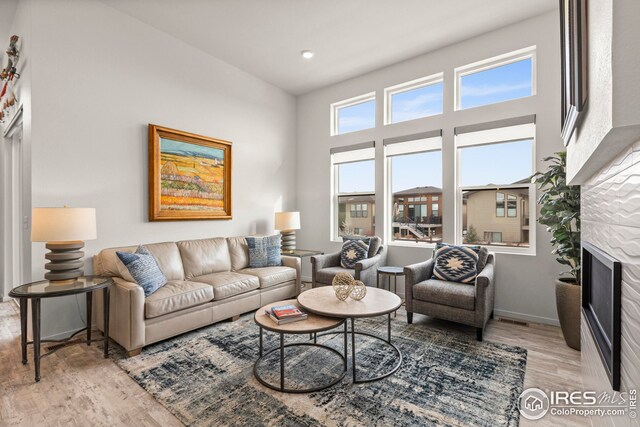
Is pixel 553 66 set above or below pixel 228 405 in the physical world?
above

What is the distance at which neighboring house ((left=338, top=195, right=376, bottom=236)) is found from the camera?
472 centimetres

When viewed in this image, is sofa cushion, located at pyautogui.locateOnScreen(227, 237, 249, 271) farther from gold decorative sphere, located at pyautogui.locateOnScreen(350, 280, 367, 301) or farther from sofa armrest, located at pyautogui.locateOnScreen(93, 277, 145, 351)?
gold decorative sphere, located at pyautogui.locateOnScreen(350, 280, 367, 301)

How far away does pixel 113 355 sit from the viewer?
8.46 ft

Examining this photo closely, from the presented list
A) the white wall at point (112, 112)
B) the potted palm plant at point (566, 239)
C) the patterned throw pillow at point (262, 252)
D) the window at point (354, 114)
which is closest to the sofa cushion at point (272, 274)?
the patterned throw pillow at point (262, 252)

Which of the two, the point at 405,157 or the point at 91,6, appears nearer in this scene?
the point at 91,6

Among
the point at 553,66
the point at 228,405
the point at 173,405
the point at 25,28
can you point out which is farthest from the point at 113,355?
the point at 553,66

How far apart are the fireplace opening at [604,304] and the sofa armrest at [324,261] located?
8.68 feet

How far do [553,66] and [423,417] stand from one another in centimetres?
354

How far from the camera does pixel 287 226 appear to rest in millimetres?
4676

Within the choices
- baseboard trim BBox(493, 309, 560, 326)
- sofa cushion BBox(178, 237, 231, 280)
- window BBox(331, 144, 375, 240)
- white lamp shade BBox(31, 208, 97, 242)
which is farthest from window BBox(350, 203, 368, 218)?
white lamp shade BBox(31, 208, 97, 242)

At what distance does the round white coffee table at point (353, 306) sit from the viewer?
217 centimetres

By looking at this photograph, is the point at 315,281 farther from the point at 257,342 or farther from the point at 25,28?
the point at 25,28

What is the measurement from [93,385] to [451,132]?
4.22 meters

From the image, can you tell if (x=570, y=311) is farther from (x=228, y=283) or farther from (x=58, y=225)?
(x=58, y=225)
